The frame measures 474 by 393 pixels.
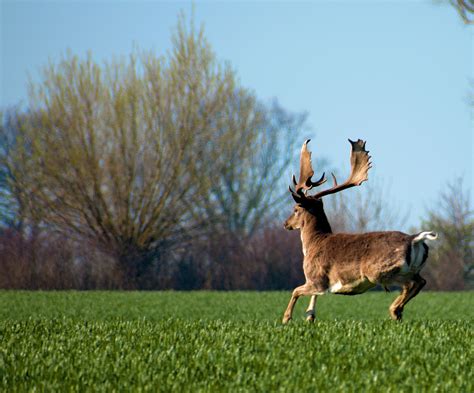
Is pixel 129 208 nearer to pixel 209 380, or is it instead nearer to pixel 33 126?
pixel 33 126

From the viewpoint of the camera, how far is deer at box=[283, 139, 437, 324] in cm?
984

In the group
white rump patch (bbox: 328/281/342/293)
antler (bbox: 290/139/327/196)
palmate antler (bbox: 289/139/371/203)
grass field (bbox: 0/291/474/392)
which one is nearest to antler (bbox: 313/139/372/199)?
palmate antler (bbox: 289/139/371/203)

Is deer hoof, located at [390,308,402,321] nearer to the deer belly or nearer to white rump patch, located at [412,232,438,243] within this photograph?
the deer belly

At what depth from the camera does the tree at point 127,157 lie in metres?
35.7

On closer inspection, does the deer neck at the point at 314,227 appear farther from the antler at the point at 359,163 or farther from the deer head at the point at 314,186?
the antler at the point at 359,163

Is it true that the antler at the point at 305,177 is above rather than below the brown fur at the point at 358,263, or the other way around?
above

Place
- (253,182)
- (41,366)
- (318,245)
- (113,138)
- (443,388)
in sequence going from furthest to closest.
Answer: (253,182) < (113,138) < (318,245) < (41,366) < (443,388)

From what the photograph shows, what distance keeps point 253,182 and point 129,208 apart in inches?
337

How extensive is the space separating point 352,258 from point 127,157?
26.5 metres

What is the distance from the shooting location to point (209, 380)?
7059 millimetres

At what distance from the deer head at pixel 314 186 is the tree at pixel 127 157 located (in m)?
24.1

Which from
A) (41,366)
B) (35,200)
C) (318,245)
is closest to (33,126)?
(35,200)

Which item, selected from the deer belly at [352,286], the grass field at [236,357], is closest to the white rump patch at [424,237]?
the deer belly at [352,286]

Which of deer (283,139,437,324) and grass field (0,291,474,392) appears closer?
grass field (0,291,474,392)
